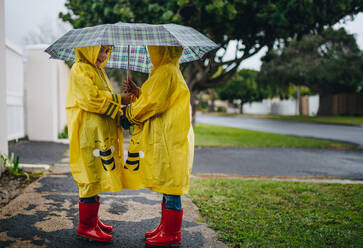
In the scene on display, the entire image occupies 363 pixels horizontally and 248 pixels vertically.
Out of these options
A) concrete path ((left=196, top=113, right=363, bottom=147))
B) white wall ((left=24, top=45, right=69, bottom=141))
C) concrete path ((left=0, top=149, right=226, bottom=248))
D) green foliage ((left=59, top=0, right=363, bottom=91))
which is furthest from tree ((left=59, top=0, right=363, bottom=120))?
concrete path ((left=0, top=149, right=226, bottom=248))

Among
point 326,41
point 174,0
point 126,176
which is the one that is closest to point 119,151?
point 126,176

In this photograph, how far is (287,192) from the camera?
4797 mm

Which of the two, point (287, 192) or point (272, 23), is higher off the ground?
point (272, 23)

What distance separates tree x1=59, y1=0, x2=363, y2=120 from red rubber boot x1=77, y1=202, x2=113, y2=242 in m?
7.45

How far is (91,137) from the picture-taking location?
2.78 metres

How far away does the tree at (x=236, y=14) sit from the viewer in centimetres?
959

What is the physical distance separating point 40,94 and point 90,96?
7.14 meters

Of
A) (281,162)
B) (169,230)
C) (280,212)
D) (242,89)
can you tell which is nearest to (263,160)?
(281,162)

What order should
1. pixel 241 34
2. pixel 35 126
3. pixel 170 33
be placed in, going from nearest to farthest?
Result: pixel 170 33, pixel 35 126, pixel 241 34

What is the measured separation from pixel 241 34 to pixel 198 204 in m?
8.50

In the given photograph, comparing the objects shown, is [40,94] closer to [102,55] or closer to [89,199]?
[102,55]

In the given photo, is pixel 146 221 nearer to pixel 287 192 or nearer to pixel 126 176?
pixel 126 176

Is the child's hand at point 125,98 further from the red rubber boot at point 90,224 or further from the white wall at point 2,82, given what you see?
the white wall at point 2,82

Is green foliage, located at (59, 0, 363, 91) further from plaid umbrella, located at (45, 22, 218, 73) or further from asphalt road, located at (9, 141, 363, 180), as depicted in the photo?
plaid umbrella, located at (45, 22, 218, 73)
